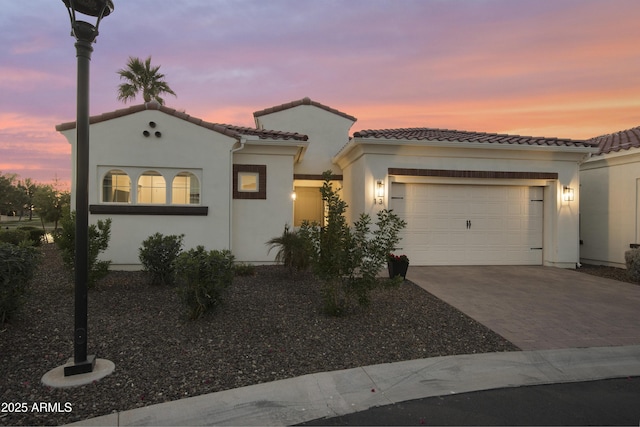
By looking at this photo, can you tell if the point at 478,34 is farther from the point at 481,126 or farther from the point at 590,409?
the point at 590,409

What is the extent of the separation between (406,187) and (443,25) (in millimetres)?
4895

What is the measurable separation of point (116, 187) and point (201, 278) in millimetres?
6068

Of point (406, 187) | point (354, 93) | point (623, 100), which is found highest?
point (354, 93)

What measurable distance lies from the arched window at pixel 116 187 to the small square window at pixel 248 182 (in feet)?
9.68

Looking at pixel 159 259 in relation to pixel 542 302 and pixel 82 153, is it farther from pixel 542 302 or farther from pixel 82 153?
pixel 542 302

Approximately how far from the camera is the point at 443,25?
411 inches

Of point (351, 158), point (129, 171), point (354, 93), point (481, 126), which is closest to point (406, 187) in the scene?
point (351, 158)

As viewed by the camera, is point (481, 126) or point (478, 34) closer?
point (478, 34)

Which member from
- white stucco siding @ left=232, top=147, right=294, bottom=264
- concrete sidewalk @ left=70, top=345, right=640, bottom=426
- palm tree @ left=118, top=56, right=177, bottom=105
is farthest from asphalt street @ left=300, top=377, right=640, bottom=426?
palm tree @ left=118, top=56, right=177, bottom=105

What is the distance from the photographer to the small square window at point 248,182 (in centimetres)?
1048

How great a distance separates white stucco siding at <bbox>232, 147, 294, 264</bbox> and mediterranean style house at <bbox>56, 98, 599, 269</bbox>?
3cm

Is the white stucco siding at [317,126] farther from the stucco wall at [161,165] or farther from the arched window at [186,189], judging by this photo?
the arched window at [186,189]

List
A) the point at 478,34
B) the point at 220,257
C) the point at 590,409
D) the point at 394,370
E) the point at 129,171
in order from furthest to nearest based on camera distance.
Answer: the point at 478,34 → the point at 129,171 → the point at 220,257 → the point at 394,370 → the point at 590,409

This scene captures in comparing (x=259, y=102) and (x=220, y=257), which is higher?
(x=259, y=102)
